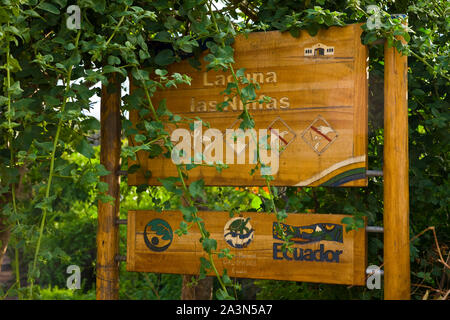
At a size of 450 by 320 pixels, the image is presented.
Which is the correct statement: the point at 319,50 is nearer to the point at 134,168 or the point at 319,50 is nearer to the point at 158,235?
the point at 134,168

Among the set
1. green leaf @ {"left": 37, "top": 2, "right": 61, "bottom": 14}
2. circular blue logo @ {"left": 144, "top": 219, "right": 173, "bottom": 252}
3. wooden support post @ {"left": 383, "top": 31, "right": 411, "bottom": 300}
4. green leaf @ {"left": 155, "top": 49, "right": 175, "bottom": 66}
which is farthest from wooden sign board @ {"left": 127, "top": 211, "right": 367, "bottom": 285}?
green leaf @ {"left": 37, "top": 2, "right": 61, "bottom": 14}

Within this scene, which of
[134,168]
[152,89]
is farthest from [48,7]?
[134,168]

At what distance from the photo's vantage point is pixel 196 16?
1907mm

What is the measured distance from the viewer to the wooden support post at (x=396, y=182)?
180 centimetres

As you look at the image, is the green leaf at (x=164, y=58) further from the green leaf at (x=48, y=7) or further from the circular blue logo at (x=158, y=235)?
the circular blue logo at (x=158, y=235)

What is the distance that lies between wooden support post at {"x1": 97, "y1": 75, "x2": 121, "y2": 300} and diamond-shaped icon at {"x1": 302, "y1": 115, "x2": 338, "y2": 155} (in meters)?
0.81

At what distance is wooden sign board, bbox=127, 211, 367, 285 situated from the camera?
6.24ft

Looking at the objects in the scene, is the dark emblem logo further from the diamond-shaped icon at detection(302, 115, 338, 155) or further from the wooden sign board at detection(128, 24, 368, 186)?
the diamond-shaped icon at detection(302, 115, 338, 155)

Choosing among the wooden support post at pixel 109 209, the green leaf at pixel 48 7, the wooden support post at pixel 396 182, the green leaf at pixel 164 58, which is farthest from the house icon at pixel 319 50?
the green leaf at pixel 48 7

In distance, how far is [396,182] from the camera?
1.81 meters

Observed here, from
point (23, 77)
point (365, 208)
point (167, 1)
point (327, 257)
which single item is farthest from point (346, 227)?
point (23, 77)

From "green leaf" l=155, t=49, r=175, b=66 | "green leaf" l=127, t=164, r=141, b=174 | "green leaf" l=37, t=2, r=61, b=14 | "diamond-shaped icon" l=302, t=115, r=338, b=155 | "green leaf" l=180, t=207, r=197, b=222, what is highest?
"green leaf" l=37, t=2, r=61, b=14

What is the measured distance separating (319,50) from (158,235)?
3.22ft
